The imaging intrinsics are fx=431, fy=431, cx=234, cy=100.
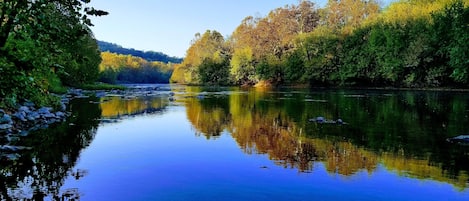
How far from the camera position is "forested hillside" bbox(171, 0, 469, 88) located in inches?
2640

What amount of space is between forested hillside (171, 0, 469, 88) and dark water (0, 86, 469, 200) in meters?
49.1

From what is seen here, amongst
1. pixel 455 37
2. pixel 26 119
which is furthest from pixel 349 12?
pixel 26 119

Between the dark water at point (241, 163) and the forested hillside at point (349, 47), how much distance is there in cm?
4911

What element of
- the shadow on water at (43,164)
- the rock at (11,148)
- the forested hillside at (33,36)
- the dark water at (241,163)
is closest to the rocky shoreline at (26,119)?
the shadow on water at (43,164)

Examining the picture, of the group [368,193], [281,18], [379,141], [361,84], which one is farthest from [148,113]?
[281,18]

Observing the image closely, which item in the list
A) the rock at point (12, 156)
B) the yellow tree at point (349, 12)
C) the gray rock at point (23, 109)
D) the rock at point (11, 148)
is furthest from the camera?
the yellow tree at point (349, 12)

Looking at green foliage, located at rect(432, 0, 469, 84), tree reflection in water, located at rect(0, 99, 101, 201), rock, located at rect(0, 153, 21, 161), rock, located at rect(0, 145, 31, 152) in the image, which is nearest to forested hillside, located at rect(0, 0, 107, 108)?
tree reflection in water, located at rect(0, 99, 101, 201)

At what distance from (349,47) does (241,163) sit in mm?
76582

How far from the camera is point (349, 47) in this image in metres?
85.8

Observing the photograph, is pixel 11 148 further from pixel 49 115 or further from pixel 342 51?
pixel 342 51

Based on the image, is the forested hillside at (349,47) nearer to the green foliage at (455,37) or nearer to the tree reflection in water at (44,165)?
the green foliage at (455,37)

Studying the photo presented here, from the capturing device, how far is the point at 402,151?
15.4m

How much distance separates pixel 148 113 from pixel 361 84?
6216 cm

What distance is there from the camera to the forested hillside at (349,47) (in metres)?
67.1
